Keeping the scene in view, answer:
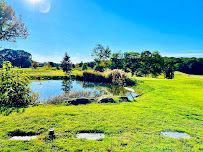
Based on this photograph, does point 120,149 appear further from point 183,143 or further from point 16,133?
point 16,133

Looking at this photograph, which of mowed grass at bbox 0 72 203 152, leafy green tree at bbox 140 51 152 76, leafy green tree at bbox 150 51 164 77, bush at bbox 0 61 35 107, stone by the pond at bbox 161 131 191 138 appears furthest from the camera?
leafy green tree at bbox 140 51 152 76

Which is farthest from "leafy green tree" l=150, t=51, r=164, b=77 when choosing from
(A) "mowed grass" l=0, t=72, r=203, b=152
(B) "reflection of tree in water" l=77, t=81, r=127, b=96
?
(A) "mowed grass" l=0, t=72, r=203, b=152

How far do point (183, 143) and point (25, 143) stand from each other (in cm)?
443

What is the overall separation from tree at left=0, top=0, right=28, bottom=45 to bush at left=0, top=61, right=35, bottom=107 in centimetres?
169

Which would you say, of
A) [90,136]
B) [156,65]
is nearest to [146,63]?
[156,65]

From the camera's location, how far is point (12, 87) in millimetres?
6703

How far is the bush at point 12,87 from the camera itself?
645cm

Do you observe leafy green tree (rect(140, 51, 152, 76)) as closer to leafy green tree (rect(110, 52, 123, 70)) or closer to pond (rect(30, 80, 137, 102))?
Result: leafy green tree (rect(110, 52, 123, 70))

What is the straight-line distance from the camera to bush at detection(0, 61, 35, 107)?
6.45 m

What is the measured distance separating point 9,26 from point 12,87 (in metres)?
3.74

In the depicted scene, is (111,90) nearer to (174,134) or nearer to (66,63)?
(174,134)

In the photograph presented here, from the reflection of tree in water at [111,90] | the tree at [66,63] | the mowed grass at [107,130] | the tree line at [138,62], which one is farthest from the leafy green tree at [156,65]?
the mowed grass at [107,130]

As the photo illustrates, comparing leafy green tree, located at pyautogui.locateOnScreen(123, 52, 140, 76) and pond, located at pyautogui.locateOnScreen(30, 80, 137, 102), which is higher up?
leafy green tree, located at pyautogui.locateOnScreen(123, 52, 140, 76)

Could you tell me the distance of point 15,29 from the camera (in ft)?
24.3
